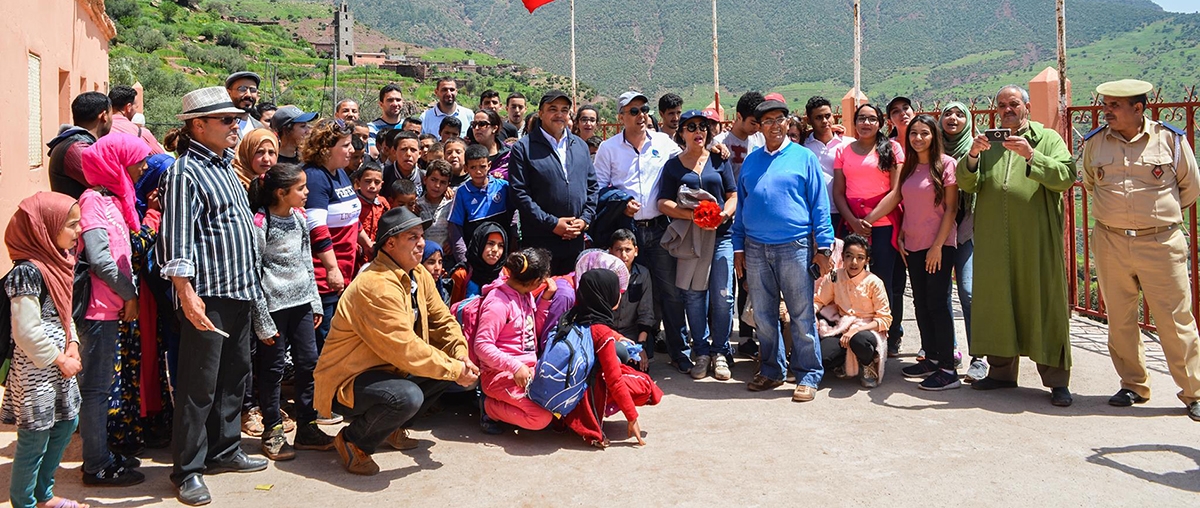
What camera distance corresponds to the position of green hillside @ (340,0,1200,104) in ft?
250

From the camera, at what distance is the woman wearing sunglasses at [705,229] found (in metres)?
6.91

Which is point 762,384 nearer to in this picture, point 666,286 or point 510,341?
point 666,286

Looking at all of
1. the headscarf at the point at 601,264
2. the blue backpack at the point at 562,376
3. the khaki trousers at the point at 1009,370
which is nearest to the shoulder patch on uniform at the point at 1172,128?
the khaki trousers at the point at 1009,370

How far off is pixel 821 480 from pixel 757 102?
11.2 ft

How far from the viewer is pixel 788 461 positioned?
16.9 feet

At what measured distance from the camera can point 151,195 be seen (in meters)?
5.43

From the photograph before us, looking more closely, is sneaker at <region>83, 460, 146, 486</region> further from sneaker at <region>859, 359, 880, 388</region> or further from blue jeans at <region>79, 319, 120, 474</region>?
sneaker at <region>859, 359, 880, 388</region>

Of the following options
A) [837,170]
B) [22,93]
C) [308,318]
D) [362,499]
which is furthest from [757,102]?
[22,93]

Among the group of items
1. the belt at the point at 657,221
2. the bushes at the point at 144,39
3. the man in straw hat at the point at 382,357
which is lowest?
the man in straw hat at the point at 382,357

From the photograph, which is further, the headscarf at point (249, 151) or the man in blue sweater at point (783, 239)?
the man in blue sweater at point (783, 239)

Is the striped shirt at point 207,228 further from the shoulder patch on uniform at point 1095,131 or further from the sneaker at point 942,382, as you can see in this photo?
the shoulder patch on uniform at point 1095,131

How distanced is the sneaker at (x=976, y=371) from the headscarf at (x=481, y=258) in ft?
11.6

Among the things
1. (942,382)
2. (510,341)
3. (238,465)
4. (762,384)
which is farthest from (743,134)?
(238,465)

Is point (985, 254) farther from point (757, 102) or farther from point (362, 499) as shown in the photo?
point (362, 499)
